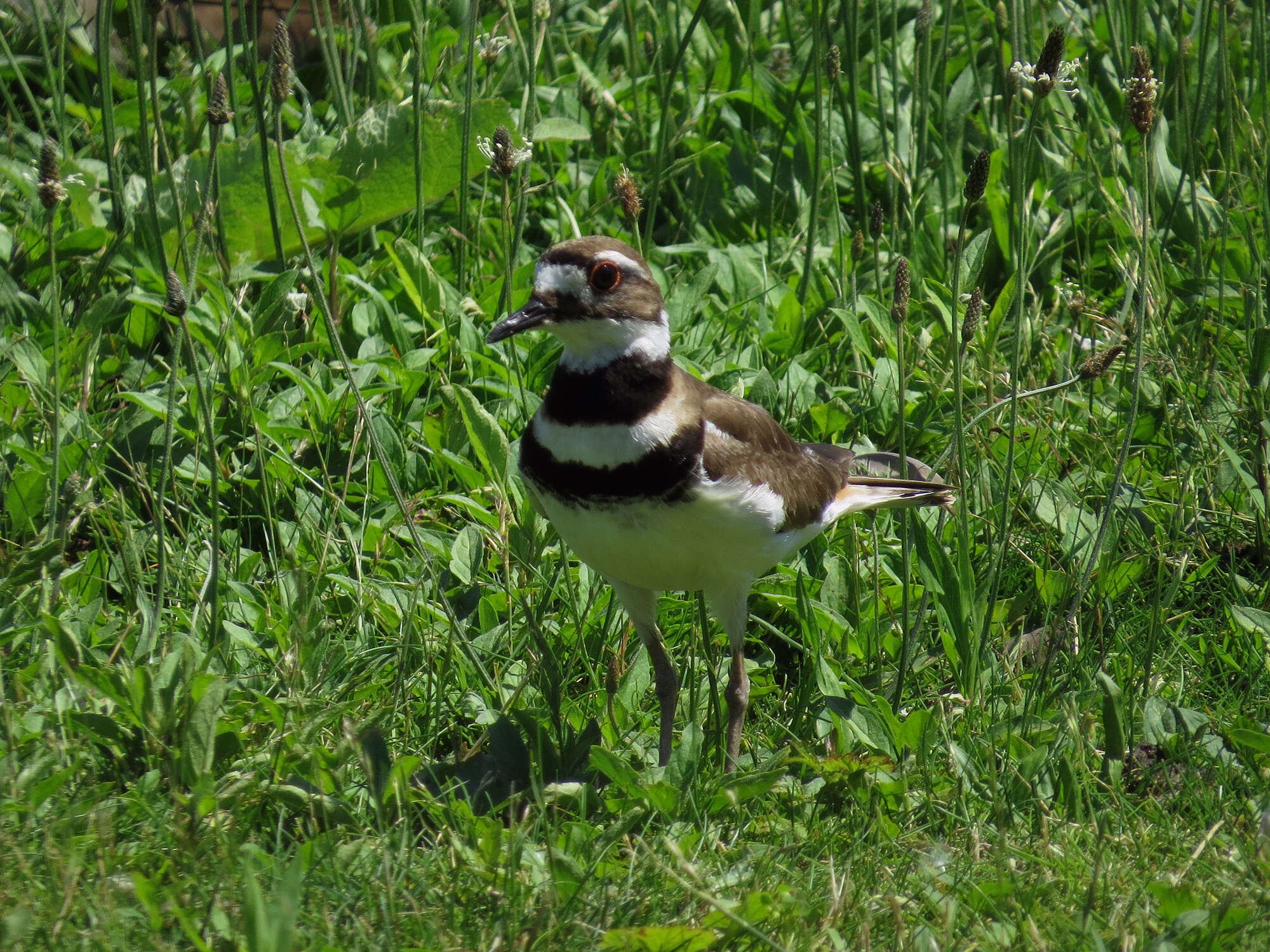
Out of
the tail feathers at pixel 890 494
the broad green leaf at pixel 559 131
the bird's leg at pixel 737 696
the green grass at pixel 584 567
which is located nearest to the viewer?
the green grass at pixel 584 567

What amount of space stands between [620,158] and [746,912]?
3.85 meters

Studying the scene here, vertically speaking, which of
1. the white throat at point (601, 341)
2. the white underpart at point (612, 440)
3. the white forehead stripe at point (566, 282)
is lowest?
the white underpart at point (612, 440)

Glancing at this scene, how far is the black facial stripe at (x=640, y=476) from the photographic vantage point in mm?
2996

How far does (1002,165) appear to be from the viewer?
5.41 m

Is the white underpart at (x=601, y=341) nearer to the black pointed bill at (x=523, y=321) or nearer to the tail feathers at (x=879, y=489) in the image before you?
the black pointed bill at (x=523, y=321)

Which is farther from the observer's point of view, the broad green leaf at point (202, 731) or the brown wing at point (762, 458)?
the brown wing at point (762, 458)

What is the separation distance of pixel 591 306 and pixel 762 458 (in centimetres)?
56

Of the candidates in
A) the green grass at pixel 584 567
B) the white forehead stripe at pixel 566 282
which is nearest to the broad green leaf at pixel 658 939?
the green grass at pixel 584 567

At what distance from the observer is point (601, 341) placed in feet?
10.3

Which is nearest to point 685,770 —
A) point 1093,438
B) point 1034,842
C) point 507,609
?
point 1034,842

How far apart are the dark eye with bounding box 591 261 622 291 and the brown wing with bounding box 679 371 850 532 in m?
0.34

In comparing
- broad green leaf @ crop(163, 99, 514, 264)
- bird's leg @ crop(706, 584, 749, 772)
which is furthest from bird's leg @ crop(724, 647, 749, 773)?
broad green leaf @ crop(163, 99, 514, 264)

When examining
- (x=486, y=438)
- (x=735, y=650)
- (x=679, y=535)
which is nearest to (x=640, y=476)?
(x=679, y=535)

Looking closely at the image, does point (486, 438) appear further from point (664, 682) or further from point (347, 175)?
point (347, 175)
